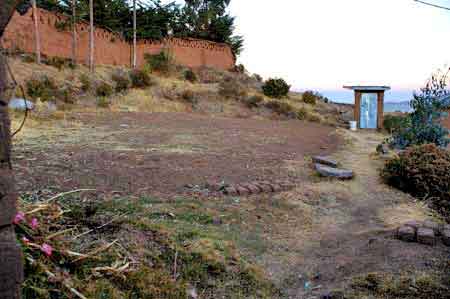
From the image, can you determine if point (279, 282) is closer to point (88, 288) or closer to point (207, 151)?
point (88, 288)

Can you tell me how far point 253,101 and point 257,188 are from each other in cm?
1487

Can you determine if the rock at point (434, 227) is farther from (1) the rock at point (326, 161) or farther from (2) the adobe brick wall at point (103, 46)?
(2) the adobe brick wall at point (103, 46)

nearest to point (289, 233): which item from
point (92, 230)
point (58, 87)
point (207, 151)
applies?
point (92, 230)

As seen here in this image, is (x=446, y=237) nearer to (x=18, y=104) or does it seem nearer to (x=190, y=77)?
(x=18, y=104)

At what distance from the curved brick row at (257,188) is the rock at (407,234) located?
2243 mm

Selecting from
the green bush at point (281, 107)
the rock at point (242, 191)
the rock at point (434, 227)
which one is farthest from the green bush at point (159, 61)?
the rock at point (434, 227)

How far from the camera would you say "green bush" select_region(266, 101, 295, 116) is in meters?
20.5

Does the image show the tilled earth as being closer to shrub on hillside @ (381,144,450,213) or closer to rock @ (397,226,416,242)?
shrub on hillside @ (381,144,450,213)

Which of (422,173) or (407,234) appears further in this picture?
(422,173)

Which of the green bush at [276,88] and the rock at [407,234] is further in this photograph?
the green bush at [276,88]

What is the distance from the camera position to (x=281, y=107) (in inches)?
814

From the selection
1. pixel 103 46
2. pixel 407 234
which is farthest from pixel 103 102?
pixel 407 234

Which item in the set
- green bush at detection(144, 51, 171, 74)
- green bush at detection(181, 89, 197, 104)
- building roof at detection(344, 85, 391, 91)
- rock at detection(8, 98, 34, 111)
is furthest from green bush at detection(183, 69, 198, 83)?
rock at detection(8, 98, 34, 111)

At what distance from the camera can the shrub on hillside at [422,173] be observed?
7016mm
